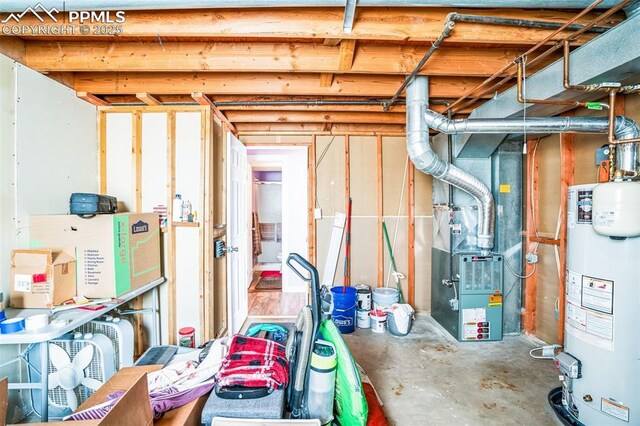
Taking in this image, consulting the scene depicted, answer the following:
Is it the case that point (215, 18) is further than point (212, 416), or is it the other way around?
point (215, 18)

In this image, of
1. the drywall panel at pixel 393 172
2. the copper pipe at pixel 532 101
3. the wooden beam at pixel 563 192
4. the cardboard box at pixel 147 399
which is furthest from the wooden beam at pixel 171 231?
the wooden beam at pixel 563 192

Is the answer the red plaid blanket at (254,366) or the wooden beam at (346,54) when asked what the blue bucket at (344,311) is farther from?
the wooden beam at (346,54)

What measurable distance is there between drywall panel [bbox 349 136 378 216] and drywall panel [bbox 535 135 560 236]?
1.79 meters

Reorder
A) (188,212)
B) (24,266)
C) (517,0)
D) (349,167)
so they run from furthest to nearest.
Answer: (349,167) → (188,212) → (24,266) → (517,0)

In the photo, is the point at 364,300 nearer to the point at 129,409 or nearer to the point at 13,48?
the point at 129,409

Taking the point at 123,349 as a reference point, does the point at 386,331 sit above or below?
below

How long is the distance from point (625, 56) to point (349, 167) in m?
2.65

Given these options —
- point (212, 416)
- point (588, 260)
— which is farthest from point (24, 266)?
point (588, 260)

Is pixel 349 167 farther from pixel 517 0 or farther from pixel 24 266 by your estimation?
pixel 24 266

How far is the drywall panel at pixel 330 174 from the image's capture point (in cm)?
385

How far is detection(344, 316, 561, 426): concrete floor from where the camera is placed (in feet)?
6.61

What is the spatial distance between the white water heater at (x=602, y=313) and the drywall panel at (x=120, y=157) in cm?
354

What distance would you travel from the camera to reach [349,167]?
3850 millimetres

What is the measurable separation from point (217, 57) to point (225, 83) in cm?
40
